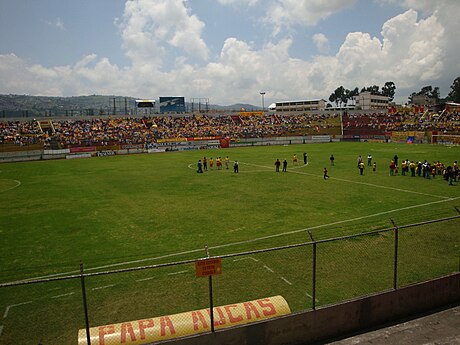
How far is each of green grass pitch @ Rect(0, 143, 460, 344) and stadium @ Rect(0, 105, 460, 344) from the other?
2.3 inches

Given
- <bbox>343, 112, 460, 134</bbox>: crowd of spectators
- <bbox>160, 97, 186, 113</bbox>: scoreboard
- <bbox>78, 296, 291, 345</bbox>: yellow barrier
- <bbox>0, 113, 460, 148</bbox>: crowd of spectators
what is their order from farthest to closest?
<bbox>160, 97, 186, 113</bbox>: scoreboard < <bbox>343, 112, 460, 134</bbox>: crowd of spectators < <bbox>0, 113, 460, 148</bbox>: crowd of spectators < <bbox>78, 296, 291, 345</bbox>: yellow barrier

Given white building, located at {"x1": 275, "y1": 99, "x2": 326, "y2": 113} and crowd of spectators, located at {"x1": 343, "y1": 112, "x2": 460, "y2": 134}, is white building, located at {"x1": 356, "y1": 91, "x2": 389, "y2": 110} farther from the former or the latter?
crowd of spectators, located at {"x1": 343, "y1": 112, "x2": 460, "y2": 134}

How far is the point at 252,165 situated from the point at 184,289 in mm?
32008

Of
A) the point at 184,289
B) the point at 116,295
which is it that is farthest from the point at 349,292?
the point at 116,295

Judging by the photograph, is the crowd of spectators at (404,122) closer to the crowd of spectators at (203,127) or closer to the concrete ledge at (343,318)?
the crowd of spectators at (203,127)

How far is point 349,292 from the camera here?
999cm

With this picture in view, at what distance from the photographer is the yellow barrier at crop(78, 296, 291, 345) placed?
299 inches

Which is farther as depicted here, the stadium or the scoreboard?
the scoreboard

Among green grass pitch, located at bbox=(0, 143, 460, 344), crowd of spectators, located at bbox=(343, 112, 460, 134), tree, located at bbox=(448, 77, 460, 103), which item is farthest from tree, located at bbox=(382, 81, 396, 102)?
green grass pitch, located at bbox=(0, 143, 460, 344)

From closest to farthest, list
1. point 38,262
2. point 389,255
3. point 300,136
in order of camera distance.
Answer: point 389,255, point 38,262, point 300,136

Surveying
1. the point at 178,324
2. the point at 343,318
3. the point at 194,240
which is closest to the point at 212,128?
the point at 194,240

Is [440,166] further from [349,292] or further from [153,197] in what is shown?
[349,292]

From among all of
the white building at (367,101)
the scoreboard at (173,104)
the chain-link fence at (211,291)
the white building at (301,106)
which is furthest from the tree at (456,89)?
the chain-link fence at (211,291)

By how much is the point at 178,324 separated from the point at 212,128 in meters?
82.1
